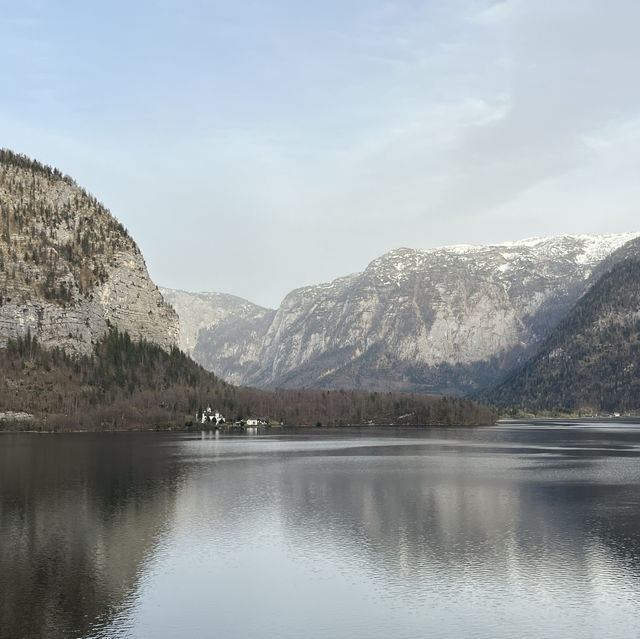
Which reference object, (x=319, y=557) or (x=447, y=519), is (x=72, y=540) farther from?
(x=447, y=519)

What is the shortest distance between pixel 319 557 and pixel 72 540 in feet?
80.9

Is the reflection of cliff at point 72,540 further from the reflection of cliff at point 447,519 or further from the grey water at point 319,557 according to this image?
the reflection of cliff at point 447,519

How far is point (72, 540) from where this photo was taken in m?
72.5

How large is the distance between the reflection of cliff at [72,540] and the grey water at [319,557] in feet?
0.82

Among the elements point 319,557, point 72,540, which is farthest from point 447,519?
point 72,540

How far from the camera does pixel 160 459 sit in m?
168

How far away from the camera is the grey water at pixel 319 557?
48.9 meters

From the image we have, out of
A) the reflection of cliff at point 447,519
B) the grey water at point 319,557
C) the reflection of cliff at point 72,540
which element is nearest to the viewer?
the grey water at point 319,557

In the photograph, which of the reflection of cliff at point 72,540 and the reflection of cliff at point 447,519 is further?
the reflection of cliff at point 447,519

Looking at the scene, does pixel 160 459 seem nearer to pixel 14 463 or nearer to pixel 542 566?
pixel 14 463

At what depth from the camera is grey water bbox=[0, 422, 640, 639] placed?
161 feet

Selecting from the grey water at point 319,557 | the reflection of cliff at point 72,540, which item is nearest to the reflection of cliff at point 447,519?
the grey water at point 319,557

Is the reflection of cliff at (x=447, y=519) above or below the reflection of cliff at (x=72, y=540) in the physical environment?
below

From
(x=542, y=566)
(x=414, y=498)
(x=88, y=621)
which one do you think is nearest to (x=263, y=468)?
(x=414, y=498)
